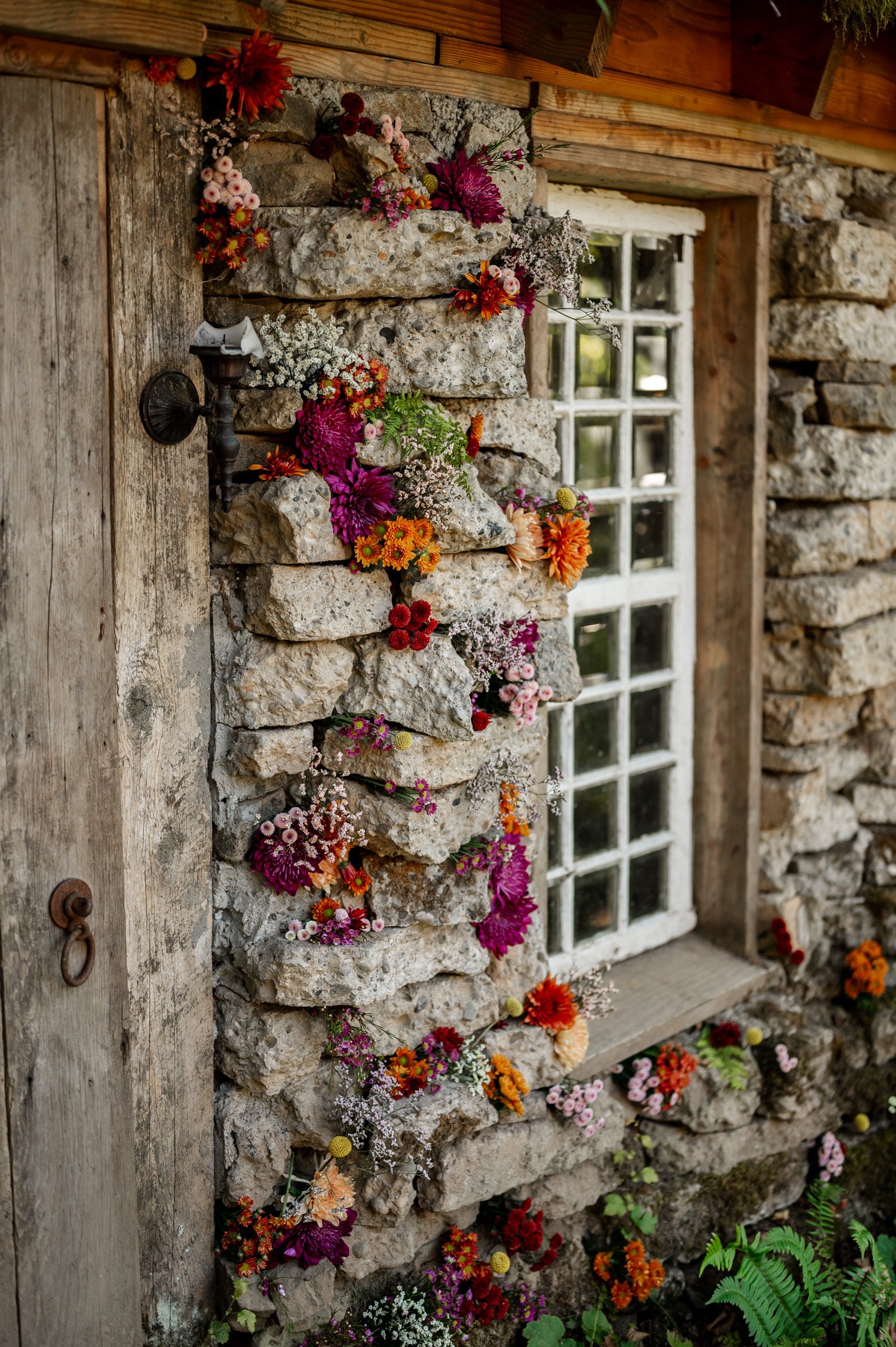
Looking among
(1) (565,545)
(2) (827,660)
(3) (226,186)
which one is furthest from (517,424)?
(2) (827,660)

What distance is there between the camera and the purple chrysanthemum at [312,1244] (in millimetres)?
2635

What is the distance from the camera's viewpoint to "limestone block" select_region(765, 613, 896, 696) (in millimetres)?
3822

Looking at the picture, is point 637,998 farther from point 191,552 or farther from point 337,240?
point 337,240

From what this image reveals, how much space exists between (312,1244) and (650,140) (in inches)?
113

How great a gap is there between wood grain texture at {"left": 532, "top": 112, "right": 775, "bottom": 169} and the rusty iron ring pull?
6.67 feet

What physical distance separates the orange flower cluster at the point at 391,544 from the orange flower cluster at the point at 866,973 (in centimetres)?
240

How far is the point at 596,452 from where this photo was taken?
11.7 feet

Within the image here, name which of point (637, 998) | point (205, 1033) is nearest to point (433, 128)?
point (205, 1033)

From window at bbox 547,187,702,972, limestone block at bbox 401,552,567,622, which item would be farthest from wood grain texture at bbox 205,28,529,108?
limestone block at bbox 401,552,567,622

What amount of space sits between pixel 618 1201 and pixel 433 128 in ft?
9.29

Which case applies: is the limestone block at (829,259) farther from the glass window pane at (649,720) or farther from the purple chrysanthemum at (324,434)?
the purple chrysanthemum at (324,434)

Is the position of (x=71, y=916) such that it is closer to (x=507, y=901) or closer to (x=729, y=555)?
(x=507, y=901)

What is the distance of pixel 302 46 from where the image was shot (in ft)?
7.96

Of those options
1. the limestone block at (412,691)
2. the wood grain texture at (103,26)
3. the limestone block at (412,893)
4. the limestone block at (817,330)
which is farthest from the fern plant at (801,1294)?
the wood grain texture at (103,26)
